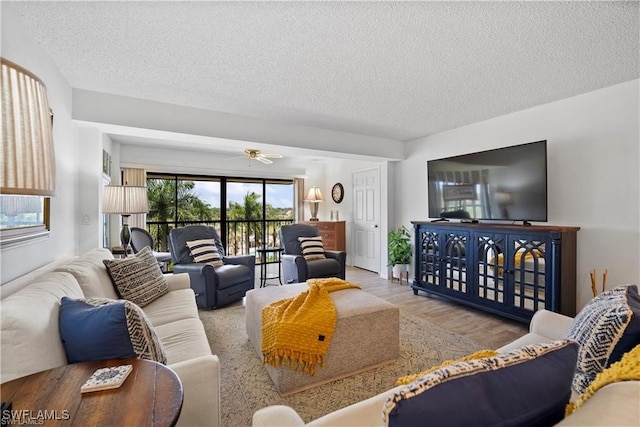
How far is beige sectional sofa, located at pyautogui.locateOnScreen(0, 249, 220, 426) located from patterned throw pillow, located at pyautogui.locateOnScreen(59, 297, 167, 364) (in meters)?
0.04

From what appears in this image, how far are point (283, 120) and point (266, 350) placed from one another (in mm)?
2782

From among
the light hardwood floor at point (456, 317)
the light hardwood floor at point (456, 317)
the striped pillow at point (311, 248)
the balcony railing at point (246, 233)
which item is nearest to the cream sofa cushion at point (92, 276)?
the striped pillow at point (311, 248)

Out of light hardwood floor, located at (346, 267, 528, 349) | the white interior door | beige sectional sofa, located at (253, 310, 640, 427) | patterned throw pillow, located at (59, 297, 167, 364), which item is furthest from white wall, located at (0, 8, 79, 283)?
the white interior door

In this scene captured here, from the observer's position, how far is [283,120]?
12.5ft

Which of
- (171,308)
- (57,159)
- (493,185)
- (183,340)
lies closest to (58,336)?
(183,340)

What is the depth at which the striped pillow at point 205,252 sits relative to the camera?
12.3ft

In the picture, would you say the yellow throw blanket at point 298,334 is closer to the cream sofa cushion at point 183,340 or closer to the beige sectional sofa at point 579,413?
the cream sofa cushion at point 183,340

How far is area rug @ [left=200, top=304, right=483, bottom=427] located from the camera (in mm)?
1854

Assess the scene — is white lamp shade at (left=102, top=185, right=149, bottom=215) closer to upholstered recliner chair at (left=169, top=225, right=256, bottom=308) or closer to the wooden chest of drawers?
upholstered recliner chair at (left=169, top=225, right=256, bottom=308)

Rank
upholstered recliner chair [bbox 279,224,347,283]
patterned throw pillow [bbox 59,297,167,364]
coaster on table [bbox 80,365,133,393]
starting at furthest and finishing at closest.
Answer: upholstered recliner chair [bbox 279,224,347,283] → patterned throw pillow [bbox 59,297,167,364] → coaster on table [bbox 80,365,133,393]

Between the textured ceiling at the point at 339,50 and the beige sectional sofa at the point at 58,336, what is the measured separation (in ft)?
5.03

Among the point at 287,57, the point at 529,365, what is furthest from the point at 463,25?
the point at 529,365

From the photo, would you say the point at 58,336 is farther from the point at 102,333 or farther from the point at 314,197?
the point at 314,197

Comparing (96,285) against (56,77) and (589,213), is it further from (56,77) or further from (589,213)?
(589,213)
